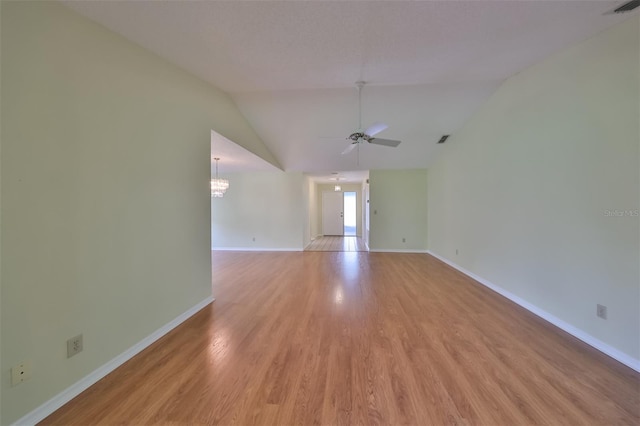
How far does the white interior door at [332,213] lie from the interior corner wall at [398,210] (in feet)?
11.7

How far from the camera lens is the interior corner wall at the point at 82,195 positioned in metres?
1.32

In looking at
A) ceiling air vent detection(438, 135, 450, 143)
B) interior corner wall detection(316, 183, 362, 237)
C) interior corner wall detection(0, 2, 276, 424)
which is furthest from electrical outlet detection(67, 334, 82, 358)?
interior corner wall detection(316, 183, 362, 237)

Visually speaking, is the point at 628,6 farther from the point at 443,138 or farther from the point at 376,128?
the point at 443,138

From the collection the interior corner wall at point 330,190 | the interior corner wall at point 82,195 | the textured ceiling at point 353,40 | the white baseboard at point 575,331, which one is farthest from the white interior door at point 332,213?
the interior corner wall at point 82,195

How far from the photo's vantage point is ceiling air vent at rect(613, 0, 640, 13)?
178 cm

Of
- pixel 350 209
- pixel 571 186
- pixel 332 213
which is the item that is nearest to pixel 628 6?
pixel 571 186

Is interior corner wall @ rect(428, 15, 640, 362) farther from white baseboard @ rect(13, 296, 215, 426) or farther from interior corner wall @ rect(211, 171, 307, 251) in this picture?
interior corner wall @ rect(211, 171, 307, 251)

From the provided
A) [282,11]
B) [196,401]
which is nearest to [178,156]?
[282,11]

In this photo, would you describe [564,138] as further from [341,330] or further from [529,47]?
[341,330]

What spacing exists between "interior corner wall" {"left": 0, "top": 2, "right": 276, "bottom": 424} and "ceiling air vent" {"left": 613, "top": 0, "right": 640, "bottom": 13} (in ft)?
12.6

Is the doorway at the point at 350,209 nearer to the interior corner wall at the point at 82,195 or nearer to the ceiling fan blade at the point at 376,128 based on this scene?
the ceiling fan blade at the point at 376,128

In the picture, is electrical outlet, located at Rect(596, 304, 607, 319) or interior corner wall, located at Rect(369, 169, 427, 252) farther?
interior corner wall, located at Rect(369, 169, 427, 252)

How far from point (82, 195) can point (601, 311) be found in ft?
13.9

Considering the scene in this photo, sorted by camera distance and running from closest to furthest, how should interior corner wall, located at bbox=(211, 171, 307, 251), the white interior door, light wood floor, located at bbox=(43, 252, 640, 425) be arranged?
light wood floor, located at bbox=(43, 252, 640, 425), interior corner wall, located at bbox=(211, 171, 307, 251), the white interior door
